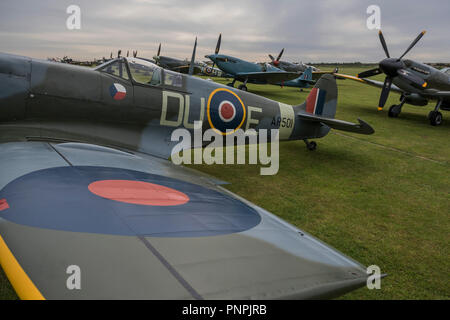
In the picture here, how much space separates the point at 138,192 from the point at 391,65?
12.5 metres

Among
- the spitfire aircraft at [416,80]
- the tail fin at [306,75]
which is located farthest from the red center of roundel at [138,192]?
the tail fin at [306,75]

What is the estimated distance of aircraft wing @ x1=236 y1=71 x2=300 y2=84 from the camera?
19.6m

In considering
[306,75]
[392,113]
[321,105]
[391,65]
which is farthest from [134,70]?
[306,75]

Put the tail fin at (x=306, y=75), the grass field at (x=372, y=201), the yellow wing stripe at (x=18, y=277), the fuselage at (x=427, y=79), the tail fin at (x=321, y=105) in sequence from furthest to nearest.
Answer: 1. the tail fin at (x=306, y=75)
2. the fuselage at (x=427, y=79)
3. the tail fin at (x=321, y=105)
4. the grass field at (x=372, y=201)
5. the yellow wing stripe at (x=18, y=277)

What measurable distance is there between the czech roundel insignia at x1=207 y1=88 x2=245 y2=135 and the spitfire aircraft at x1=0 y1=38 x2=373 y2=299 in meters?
0.72

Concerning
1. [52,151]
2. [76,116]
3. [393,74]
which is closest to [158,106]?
[76,116]

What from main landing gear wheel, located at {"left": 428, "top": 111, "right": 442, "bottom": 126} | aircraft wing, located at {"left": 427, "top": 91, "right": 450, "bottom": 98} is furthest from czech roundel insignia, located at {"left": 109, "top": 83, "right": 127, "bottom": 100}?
aircraft wing, located at {"left": 427, "top": 91, "right": 450, "bottom": 98}

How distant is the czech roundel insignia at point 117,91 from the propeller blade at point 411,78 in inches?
451

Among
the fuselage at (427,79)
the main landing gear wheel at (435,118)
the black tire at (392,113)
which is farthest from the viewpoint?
the black tire at (392,113)

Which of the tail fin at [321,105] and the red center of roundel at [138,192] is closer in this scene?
the red center of roundel at [138,192]

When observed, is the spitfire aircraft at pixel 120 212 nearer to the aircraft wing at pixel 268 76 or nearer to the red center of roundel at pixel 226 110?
the red center of roundel at pixel 226 110

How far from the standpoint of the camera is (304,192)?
4711 millimetres

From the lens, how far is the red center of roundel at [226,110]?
4.91m

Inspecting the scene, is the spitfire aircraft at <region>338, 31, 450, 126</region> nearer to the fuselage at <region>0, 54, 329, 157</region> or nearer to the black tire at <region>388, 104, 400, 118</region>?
the black tire at <region>388, 104, 400, 118</region>
